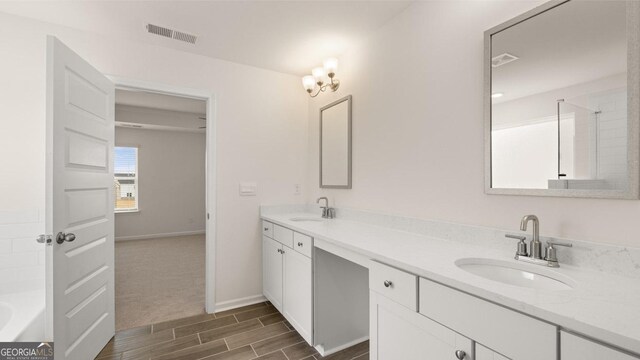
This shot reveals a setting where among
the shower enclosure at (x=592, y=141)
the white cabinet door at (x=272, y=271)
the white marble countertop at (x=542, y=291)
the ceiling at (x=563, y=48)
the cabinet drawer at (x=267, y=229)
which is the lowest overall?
the white cabinet door at (x=272, y=271)

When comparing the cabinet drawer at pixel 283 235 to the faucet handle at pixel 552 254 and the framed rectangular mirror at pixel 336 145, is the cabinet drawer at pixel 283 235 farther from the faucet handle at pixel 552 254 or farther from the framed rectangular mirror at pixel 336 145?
the faucet handle at pixel 552 254

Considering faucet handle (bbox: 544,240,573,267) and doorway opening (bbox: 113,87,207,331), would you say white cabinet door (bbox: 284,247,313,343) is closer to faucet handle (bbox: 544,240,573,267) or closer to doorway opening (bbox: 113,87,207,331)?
faucet handle (bbox: 544,240,573,267)

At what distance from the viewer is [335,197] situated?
2.75 metres

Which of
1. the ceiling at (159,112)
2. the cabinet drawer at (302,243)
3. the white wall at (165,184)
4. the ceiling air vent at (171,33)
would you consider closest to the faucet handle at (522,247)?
the cabinet drawer at (302,243)

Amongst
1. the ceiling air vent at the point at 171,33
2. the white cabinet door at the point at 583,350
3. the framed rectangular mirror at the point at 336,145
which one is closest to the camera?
the white cabinet door at the point at 583,350

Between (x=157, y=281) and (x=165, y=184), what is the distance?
3248 mm

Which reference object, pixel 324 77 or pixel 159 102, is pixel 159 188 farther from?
pixel 324 77

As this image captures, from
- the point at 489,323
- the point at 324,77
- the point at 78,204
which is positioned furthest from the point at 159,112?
the point at 489,323

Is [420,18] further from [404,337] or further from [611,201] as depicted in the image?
[404,337]

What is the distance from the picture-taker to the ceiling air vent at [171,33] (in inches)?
87.1

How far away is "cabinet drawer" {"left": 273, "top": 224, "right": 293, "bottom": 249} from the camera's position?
227 centimetres

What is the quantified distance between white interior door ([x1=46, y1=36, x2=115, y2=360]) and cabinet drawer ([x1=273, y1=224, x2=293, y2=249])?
130 cm

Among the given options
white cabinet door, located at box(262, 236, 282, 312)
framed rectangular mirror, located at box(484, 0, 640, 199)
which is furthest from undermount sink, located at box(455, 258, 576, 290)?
white cabinet door, located at box(262, 236, 282, 312)

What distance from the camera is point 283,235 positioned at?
7.89ft
